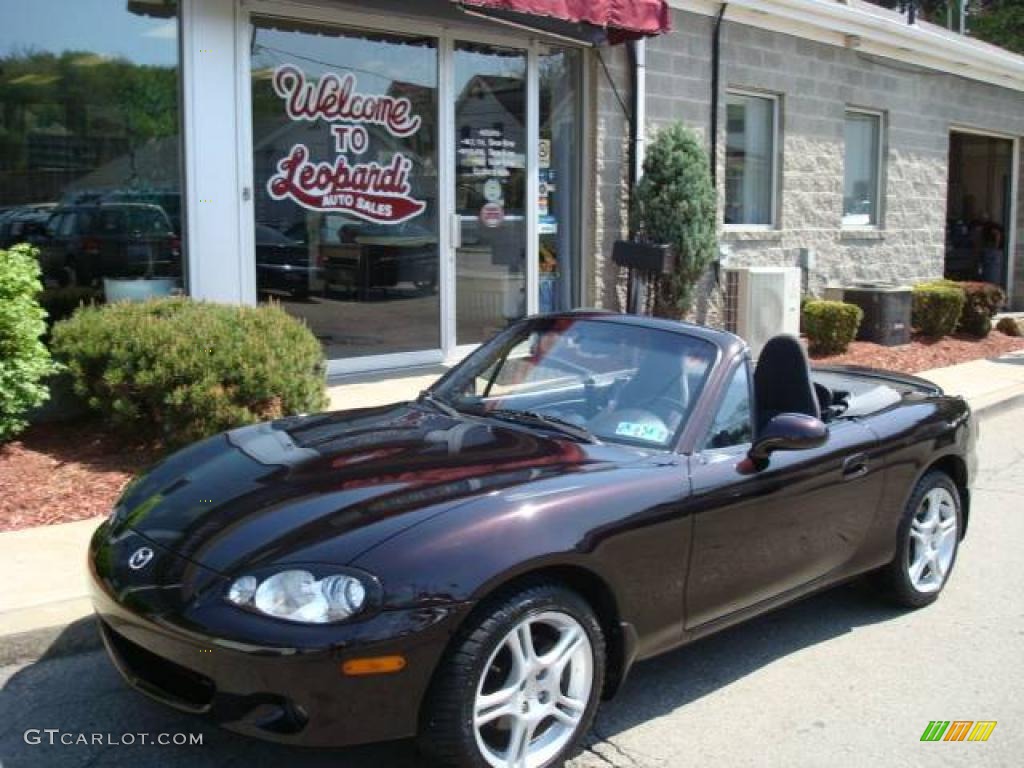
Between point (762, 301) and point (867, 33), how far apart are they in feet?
14.5

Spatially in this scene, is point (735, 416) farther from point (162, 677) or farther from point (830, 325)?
point (830, 325)

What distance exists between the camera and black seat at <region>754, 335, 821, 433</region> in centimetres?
443

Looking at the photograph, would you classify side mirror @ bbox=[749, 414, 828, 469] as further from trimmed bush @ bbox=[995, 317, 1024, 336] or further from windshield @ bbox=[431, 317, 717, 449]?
trimmed bush @ bbox=[995, 317, 1024, 336]

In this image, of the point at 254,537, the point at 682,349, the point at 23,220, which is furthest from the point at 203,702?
the point at 23,220

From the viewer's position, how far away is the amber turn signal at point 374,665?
279cm

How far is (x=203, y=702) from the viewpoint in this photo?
9.71 ft

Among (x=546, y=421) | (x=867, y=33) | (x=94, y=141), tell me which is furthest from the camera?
(x=867, y=33)

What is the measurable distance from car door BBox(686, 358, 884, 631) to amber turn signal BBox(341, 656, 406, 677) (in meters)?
1.21

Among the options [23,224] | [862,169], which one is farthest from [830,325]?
[23,224]

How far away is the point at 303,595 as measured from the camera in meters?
2.90

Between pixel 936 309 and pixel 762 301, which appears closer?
pixel 762 301

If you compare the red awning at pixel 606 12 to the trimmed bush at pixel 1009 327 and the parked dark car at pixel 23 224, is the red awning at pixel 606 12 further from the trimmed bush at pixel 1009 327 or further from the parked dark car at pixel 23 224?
the trimmed bush at pixel 1009 327

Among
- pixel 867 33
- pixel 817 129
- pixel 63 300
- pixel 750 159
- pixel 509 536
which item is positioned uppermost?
pixel 867 33

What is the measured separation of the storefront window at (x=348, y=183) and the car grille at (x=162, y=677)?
5631mm
